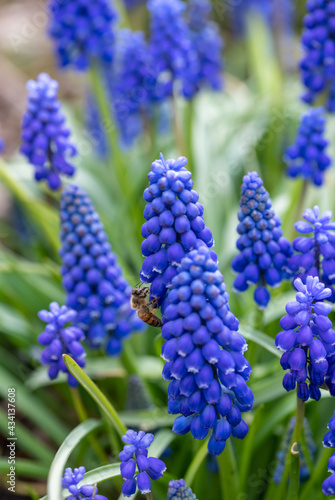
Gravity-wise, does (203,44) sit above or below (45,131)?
above

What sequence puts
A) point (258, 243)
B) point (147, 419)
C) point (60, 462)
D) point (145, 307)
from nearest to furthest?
point (60, 462)
point (145, 307)
point (258, 243)
point (147, 419)

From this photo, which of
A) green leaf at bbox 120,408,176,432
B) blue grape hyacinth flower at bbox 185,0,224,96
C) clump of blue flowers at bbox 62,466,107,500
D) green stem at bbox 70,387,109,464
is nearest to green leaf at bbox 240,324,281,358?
A: green leaf at bbox 120,408,176,432

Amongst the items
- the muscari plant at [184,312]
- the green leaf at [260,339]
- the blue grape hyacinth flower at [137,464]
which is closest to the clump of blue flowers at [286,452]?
the muscari plant at [184,312]

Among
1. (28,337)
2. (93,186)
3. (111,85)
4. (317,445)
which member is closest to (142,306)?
(317,445)

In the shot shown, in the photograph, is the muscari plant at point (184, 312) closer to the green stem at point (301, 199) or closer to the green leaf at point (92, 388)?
the green leaf at point (92, 388)

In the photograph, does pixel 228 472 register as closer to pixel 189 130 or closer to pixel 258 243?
pixel 258 243

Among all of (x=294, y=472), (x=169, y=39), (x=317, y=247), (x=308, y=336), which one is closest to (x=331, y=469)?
(x=294, y=472)

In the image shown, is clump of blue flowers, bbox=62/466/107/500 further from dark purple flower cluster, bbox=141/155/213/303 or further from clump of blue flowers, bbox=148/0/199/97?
clump of blue flowers, bbox=148/0/199/97
